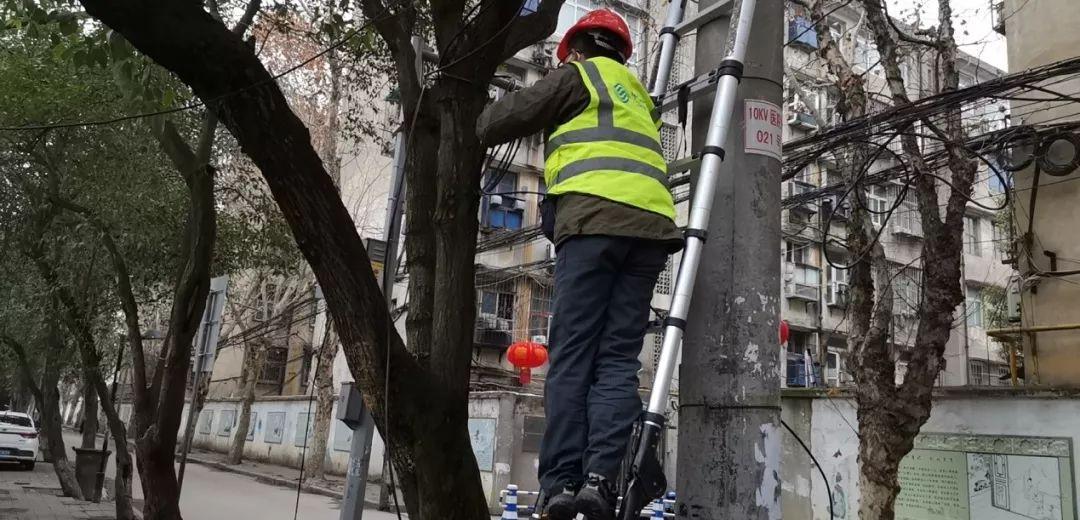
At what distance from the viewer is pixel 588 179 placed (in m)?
2.66

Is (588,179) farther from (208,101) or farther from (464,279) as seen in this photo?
(208,101)

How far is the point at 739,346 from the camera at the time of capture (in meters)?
2.53

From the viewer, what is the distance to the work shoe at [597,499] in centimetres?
220

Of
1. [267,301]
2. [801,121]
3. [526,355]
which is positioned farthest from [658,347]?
[267,301]

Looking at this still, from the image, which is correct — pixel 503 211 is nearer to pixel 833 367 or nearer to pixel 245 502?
pixel 245 502

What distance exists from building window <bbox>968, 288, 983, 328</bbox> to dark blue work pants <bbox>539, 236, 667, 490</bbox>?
2571 centimetres

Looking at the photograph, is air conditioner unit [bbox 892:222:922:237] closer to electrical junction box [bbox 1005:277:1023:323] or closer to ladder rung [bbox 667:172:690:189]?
electrical junction box [bbox 1005:277:1023:323]

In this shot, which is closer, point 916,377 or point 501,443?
point 916,377

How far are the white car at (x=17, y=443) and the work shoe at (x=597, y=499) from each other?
77.1 ft

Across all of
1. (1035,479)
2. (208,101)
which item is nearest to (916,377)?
(1035,479)

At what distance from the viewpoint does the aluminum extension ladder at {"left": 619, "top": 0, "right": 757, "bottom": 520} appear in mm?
2277

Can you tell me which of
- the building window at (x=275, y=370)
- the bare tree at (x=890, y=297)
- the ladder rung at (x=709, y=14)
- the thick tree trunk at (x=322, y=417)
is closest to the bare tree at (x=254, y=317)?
the thick tree trunk at (x=322, y=417)

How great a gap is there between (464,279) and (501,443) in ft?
45.9

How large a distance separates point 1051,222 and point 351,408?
8881 millimetres
